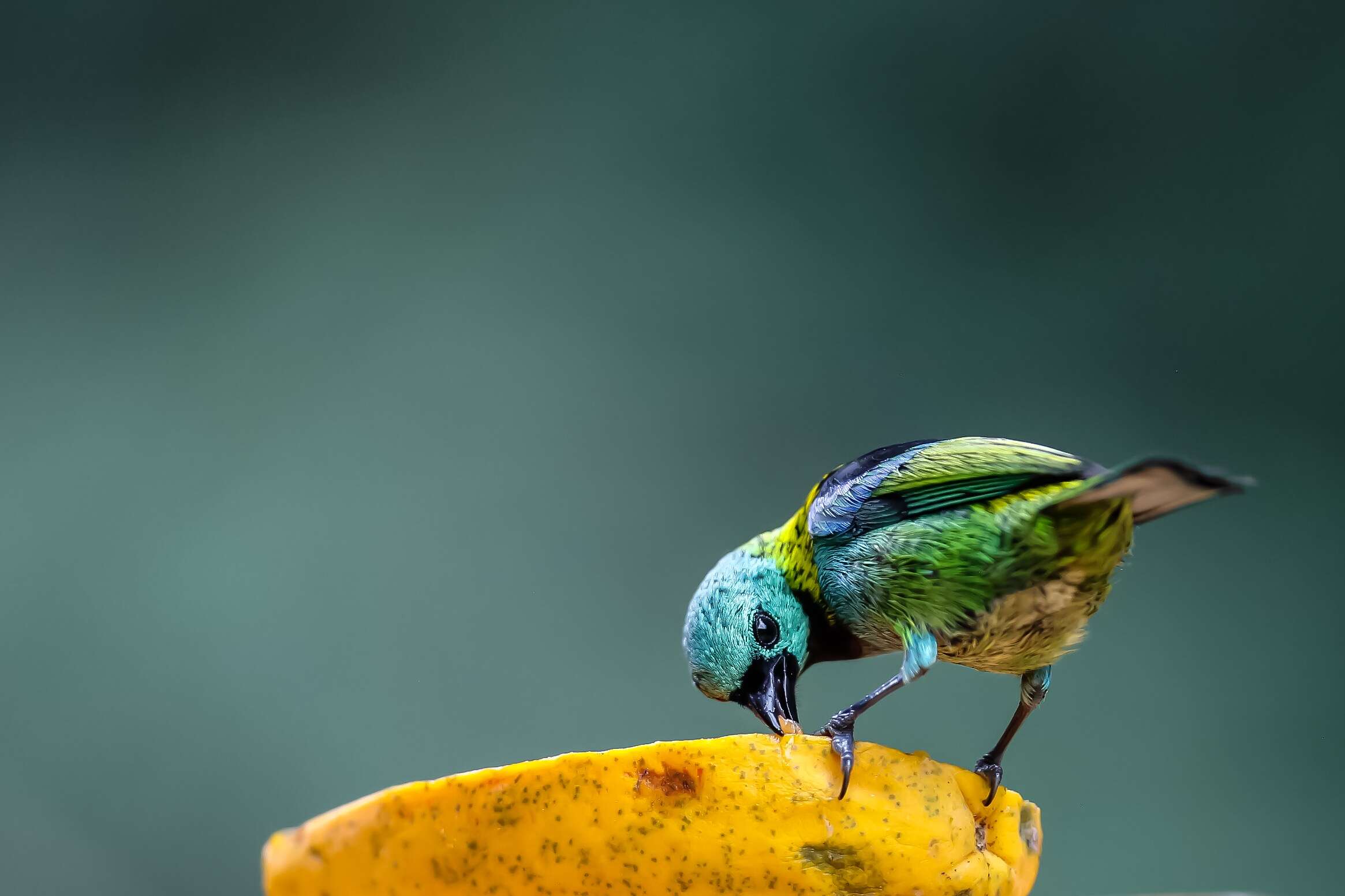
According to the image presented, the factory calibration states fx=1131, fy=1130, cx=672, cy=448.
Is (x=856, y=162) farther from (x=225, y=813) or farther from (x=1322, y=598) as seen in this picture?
(x=225, y=813)

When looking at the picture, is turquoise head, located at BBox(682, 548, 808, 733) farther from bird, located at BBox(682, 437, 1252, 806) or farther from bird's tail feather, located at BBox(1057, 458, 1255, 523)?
bird's tail feather, located at BBox(1057, 458, 1255, 523)

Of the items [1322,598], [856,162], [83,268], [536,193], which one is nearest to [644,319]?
[536,193]

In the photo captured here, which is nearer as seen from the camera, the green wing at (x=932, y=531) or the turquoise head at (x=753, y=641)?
the green wing at (x=932, y=531)

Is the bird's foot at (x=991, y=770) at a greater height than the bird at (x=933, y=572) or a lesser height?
lesser

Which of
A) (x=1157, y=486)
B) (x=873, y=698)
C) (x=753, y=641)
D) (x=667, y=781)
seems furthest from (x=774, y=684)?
(x=1157, y=486)

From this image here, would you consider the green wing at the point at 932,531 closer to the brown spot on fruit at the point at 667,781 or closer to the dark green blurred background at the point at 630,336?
the brown spot on fruit at the point at 667,781

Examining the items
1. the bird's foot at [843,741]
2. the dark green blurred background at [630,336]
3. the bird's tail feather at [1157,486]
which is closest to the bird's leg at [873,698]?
the bird's foot at [843,741]

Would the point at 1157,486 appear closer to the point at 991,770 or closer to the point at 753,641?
the point at 991,770
